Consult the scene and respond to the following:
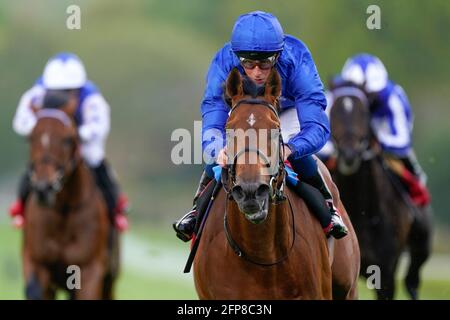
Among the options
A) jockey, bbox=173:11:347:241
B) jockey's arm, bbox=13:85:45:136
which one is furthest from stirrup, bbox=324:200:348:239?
jockey's arm, bbox=13:85:45:136

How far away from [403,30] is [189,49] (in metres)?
5.48

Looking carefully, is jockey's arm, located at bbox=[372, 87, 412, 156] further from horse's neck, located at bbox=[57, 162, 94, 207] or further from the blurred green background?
the blurred green background

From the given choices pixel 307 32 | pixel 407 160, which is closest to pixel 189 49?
pixel 307 32

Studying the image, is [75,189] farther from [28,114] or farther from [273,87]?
[273,87]

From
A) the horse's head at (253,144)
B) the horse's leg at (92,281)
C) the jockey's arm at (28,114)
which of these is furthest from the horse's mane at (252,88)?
the jockey's arm at (28,114)

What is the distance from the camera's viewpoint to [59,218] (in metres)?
10.0

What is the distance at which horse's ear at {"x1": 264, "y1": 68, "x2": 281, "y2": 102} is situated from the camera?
18.1 ft

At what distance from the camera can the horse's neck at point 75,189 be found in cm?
1012

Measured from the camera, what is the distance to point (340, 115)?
11.2 metres

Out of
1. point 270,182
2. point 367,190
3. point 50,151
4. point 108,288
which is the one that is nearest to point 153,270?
point 108,288

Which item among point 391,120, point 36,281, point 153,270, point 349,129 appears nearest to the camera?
point 36,281

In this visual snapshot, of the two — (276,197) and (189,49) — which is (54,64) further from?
(189,49)

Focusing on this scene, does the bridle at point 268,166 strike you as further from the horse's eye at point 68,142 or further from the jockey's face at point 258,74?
the horse's eye at point 68,142

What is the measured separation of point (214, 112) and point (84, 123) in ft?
16.6
